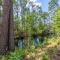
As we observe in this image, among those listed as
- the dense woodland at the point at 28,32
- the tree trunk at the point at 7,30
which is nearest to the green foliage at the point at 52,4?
the dense woodland at the point at 28,32

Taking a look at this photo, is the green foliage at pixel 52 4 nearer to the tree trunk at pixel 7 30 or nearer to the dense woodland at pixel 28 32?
the dense woodland at pixel 28 32

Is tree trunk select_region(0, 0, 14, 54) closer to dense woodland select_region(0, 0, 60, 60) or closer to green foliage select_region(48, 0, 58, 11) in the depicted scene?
dense woodland select_region(0, 0, 60, 60)

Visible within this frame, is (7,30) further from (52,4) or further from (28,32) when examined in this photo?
(52,4)

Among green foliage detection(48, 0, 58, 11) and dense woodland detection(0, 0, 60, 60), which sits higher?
green foliage detection(48, 0, 58, 11)

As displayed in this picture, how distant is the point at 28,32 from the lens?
1491 centimetres

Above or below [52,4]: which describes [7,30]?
below

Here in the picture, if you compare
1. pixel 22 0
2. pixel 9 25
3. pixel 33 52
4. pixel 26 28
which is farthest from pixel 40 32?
pixel 33 52

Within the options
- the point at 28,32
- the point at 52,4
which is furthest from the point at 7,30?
the point at 52,4

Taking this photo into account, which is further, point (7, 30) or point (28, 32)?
point (28, 32)

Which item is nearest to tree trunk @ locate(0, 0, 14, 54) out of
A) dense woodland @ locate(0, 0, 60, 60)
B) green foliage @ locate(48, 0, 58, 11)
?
dense woodland @ locate(0, 0, 60, 60)

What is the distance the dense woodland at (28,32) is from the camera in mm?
9641

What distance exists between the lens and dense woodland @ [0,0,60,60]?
964 cm

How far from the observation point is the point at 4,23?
1149 centimetres

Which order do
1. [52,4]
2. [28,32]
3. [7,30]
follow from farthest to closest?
1. [52,4]
2. [28,32]
3. [7,30]
